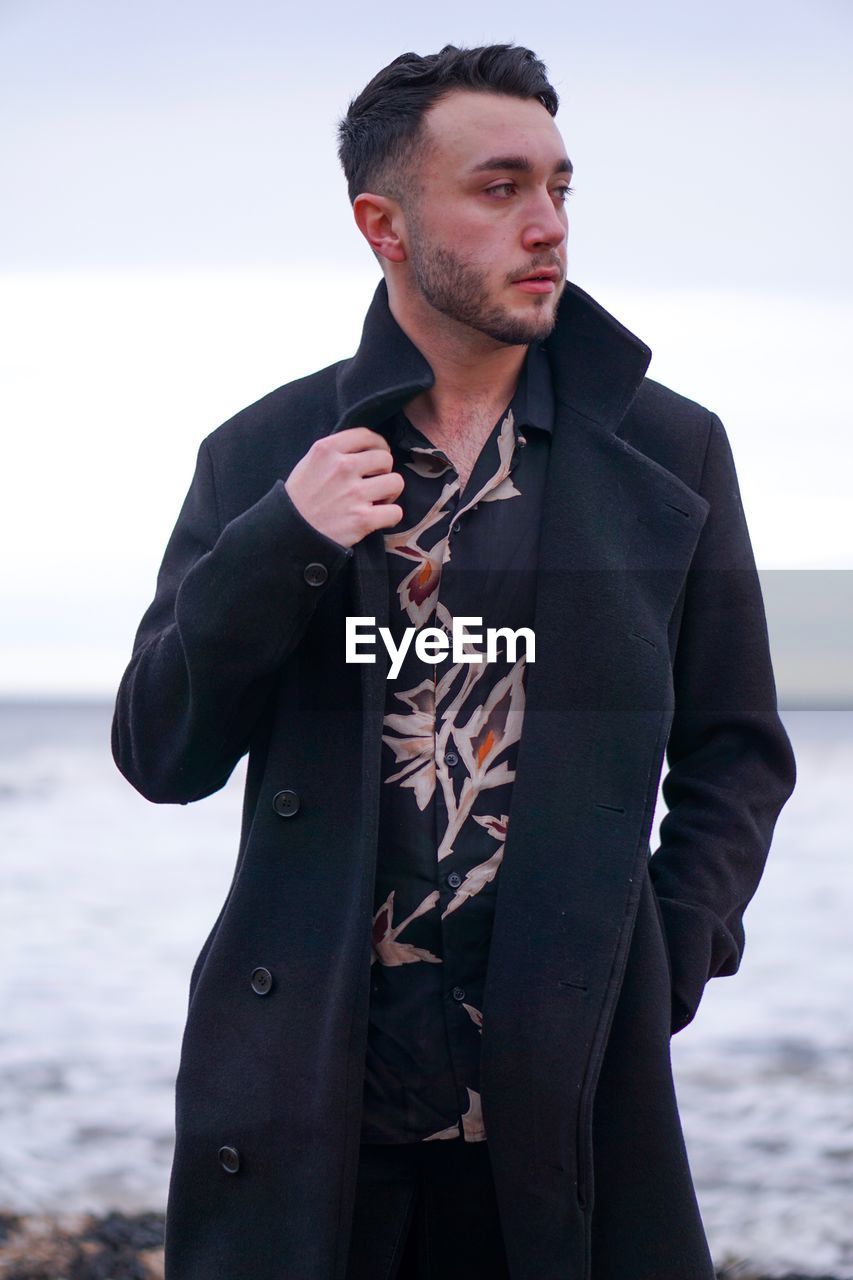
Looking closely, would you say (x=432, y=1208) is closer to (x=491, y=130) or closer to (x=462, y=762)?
(x=462, y=762)

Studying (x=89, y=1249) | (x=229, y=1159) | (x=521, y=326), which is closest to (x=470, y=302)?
(x=521, y=326)

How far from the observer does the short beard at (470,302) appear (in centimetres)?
200

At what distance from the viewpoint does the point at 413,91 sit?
7.02 ft

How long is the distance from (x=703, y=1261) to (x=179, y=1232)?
0.70 meters

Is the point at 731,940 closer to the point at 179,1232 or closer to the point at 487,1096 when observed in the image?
the point at 487,1096

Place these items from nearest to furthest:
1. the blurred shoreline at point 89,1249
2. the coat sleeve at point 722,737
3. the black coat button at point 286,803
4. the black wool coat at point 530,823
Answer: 1. the black wool coat at point 530,823
2. the black coat button at point 286,803
3. the coat sleeve at point 722,737
4. the blurred shoreline at point 89,1249

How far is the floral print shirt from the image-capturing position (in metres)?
1.89

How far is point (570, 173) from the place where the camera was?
2086 mm

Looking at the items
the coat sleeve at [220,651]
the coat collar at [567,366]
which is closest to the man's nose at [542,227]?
the coat collar at [567,366]

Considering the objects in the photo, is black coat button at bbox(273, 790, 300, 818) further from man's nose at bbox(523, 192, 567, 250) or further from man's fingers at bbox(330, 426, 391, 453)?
man's nose at bbox(523, 192, 567, 250)

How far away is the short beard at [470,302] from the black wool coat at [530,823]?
9 centimetres

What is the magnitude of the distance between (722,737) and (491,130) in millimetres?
930

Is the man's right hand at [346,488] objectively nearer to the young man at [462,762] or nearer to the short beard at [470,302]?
the young man at [462,762]

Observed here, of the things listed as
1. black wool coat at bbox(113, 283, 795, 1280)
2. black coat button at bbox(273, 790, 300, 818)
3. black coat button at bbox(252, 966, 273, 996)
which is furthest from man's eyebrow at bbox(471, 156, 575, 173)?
black coat button at bbox(252, 966, 273, 996)
